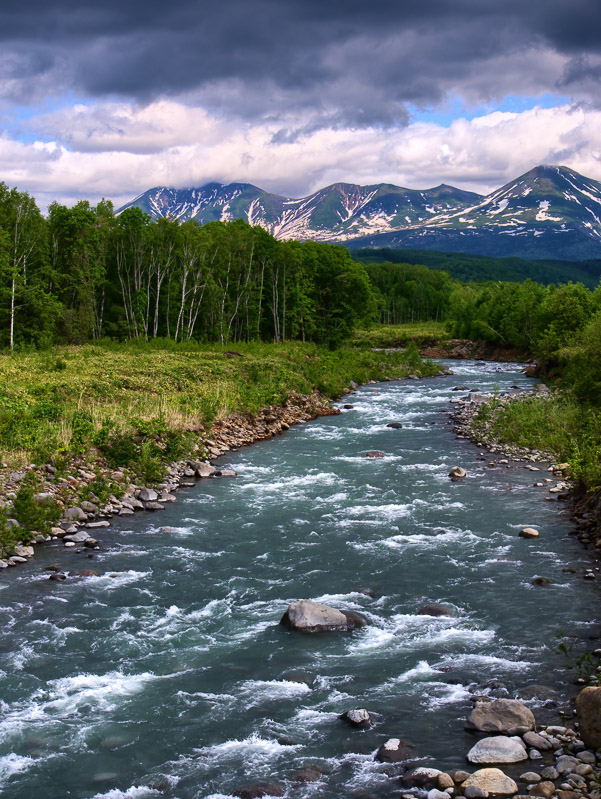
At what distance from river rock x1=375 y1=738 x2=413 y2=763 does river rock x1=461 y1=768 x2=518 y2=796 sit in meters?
0.99

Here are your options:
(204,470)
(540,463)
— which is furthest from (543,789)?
(540,463)

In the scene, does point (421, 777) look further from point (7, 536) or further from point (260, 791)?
point (7, 536)

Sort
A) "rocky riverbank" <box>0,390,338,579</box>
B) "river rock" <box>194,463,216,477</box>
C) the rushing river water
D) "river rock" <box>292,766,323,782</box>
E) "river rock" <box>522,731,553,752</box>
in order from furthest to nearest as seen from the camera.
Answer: "river rock" <box>194,463,216,477</box>
"rocky riverbank" <box>0,390,338,579</box>
the rushing river water
"river rock" <box>522,731,553,752</box>
"river rock" <box>292,766,323,782</box>

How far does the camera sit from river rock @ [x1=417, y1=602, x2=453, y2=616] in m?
13.2

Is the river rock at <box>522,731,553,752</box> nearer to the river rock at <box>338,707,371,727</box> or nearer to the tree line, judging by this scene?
the river rock at <box>338,707,371,727</box>

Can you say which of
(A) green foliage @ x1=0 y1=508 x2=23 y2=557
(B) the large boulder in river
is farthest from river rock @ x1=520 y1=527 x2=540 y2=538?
(A) green foliage @ x1=0 y1=508 x2=23 y2=557

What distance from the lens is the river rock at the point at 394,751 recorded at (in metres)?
Result: 8.78

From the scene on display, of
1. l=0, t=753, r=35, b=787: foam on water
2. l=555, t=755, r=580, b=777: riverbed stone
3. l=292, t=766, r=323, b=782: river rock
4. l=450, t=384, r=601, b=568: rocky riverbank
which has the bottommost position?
l=0, t=753, r=35, b=787: foam on water

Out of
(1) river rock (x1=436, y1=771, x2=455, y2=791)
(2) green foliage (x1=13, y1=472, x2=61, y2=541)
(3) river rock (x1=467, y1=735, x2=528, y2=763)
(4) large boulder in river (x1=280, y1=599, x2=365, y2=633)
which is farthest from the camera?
(2) green foliage (x1=13, y1=472, x2=61, y2=541)

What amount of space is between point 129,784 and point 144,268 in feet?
208

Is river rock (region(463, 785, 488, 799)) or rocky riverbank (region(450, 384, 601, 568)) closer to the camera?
river rock (region(463, 785, 488, 799))

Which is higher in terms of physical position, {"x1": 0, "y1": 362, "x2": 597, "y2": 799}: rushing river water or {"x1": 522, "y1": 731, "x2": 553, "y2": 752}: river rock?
{"x1": 522, "y1": 731, "x2": 553, "y2": 752}: river rock

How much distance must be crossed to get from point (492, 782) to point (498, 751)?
0.75 m

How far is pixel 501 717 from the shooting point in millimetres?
9336
